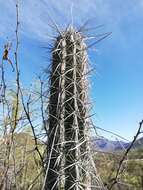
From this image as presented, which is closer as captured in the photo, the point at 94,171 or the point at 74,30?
the point at 94,171

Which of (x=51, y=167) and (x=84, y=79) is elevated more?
(x=84, y=79)

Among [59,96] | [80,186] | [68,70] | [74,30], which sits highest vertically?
[74,30]

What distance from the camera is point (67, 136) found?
3.70 meters

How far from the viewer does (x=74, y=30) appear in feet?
14.0

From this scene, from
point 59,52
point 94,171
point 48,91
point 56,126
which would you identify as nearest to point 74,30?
point 59,52

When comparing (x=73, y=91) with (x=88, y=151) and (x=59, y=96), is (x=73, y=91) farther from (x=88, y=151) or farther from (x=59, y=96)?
(x=88, y=151)

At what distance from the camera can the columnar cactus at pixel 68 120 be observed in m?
3.57

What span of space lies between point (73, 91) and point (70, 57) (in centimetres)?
37

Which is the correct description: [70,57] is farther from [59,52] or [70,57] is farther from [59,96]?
[59,96]

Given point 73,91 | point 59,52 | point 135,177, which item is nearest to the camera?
point 73,91

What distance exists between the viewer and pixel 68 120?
3740 mm

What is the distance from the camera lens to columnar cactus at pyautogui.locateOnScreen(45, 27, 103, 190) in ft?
11.7

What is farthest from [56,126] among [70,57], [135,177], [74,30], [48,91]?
[135,177]

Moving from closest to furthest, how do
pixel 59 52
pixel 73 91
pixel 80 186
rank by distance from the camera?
pixel 80 186 → pixel 73 91 → pixel 59 52
